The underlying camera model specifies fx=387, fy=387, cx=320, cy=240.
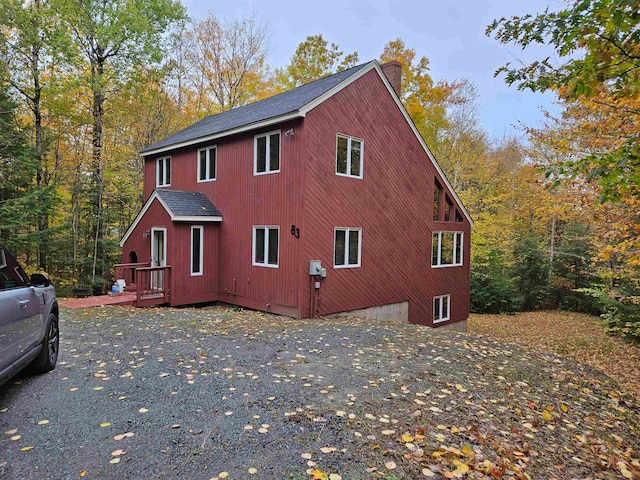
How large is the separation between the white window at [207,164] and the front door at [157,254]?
94.5 inches

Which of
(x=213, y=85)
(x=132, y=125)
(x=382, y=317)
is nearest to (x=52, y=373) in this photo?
(x=382, y=317)

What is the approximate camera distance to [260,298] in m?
11.4

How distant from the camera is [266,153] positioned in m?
11.4

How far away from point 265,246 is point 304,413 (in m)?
7.57

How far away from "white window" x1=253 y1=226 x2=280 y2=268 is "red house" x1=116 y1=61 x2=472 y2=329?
0.03m

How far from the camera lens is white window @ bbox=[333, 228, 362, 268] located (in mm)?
11327

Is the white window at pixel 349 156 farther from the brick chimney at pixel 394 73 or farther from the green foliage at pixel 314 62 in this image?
the green foliage at pixel 314 62

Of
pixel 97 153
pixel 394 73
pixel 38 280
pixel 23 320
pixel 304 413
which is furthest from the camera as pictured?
pixel 97 153

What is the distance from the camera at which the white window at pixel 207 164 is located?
1316 cm

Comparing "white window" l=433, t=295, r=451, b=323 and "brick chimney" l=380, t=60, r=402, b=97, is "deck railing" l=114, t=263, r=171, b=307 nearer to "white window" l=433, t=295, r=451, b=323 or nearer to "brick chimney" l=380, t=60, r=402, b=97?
"white window" l=433, t=295, r=451, b=323

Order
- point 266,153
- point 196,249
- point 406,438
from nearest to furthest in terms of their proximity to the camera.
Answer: point 406,438
point 266,153
point 196,249

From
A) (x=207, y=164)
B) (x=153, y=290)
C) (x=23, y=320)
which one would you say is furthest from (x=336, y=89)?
(x=23, y=320)

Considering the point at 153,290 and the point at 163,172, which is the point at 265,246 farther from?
the point at 163,172

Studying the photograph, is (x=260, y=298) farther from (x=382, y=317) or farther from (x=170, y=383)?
(x=170, y=383)
